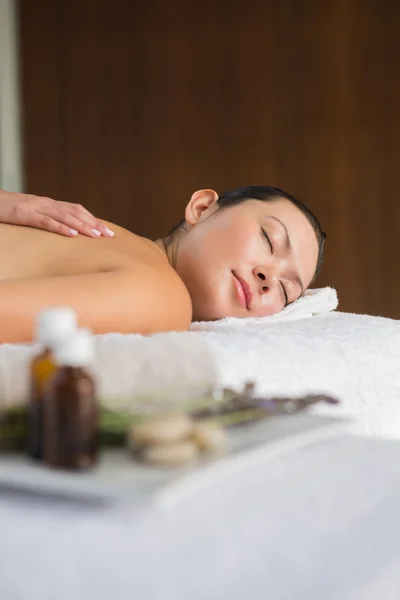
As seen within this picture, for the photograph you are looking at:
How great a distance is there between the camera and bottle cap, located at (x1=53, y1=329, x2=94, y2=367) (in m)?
0.63

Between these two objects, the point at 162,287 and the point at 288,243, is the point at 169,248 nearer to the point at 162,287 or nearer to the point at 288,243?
the point at 288,243

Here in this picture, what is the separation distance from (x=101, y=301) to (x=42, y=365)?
1.93 feet

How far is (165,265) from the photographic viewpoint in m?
1.56

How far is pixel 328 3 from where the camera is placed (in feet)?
12.2

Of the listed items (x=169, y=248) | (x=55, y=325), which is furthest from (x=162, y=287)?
(x=55, y=325)

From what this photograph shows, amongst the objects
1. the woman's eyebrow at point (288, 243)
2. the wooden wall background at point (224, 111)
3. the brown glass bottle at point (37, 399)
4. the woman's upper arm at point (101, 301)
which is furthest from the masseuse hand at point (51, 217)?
the wooden wall background at point (224, 111)

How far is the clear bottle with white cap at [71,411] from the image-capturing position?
0.62 meters

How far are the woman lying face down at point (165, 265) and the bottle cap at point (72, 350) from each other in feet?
1.98

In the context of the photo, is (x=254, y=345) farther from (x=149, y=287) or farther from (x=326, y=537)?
(x=326, y=537)

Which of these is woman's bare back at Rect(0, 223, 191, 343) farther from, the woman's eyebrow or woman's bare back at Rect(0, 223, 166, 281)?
the woman's eyebrow

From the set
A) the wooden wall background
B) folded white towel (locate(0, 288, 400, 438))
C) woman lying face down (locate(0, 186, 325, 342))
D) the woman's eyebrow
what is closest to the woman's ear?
woman lying face down (locate(0, 186, 325, 342))

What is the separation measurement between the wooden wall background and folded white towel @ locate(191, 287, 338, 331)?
1.68 meters

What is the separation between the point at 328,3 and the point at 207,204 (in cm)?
208

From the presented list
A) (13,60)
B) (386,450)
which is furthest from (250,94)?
(386,450)
